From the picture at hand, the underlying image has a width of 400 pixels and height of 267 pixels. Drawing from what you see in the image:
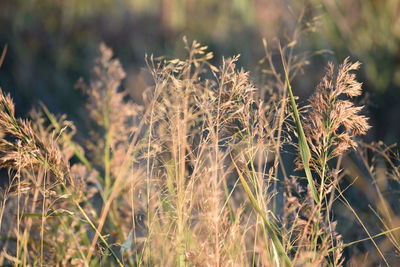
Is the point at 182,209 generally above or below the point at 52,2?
below

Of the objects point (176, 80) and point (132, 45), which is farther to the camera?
point (132, 45)

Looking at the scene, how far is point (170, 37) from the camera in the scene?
4652mm

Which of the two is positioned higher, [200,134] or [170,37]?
[170,37]

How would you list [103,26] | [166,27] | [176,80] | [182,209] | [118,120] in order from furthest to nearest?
1. [103,26]
2. [166,27]
3. [118,120]
4. [182,209]
5. [176,80]

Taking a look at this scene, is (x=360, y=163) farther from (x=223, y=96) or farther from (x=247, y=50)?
(x=247, y=50)

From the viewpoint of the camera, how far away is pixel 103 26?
505 centimetres

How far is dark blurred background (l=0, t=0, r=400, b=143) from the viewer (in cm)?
313

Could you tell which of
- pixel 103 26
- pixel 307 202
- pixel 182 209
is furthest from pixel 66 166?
pixel 103 26

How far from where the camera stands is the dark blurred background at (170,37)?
3.13 meters

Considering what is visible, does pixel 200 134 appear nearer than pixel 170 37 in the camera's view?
Yes

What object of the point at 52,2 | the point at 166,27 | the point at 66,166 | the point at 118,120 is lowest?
the point at 66,166

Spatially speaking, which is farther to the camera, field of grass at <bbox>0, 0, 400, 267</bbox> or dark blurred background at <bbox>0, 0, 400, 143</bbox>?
dark blurred background at <bbox>0, 0, 400, 143</bbox>

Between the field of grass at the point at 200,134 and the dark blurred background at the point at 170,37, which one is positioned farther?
the dark blurred background at the point at 170,37

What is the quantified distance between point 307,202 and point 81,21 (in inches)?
160
